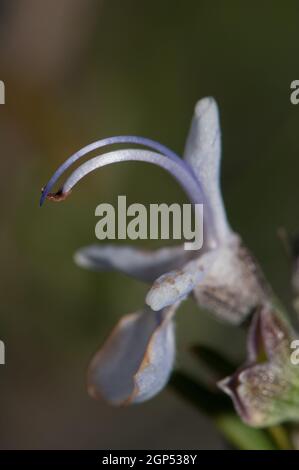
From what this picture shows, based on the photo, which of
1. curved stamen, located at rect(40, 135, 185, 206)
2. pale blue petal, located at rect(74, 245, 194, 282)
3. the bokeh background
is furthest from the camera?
the bokeh background

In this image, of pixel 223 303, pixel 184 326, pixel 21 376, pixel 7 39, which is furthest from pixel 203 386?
pixel 7 39

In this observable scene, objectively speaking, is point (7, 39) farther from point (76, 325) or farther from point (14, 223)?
point (76, 325)

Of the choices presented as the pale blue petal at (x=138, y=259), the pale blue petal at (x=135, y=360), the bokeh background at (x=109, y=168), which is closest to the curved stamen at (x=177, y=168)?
the pale blue petal at (x=138, y=259)

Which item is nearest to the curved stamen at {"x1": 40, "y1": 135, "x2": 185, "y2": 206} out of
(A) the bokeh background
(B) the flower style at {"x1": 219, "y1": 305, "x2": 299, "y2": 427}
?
(B) the flower style at {"x1": 219, "y1": 305, "x2": 299, "y2": 427}

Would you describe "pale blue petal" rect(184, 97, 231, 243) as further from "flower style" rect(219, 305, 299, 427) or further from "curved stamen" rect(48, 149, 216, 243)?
"flower style" rect(219, 305, 299, 427)

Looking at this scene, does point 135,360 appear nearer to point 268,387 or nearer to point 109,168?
point 268,387

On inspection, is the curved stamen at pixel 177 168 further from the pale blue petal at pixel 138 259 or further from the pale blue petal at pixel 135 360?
the pale blue petal at pixel 135 360

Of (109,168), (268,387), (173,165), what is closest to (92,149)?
(173,165)
